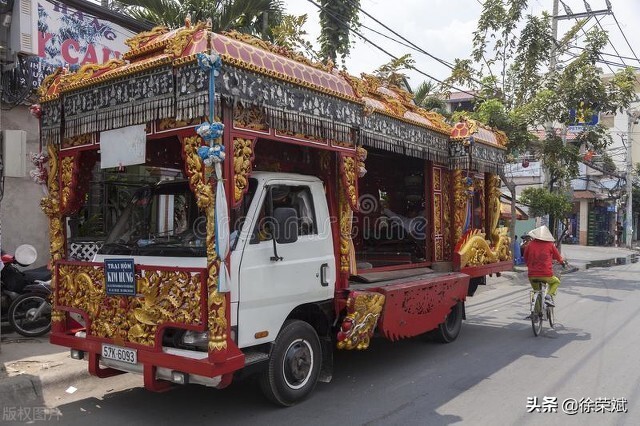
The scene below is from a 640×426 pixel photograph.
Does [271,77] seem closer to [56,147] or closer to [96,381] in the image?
[56,147]

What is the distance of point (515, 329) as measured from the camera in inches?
343

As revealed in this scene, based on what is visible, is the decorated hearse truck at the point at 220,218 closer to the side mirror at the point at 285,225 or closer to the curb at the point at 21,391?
the side mirror at the point at 285,225

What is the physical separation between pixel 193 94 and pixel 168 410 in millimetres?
2783

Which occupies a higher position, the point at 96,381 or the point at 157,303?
the point at 157,303

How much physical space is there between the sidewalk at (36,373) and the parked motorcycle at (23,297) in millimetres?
193

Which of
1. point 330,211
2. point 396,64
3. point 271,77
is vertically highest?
point 396,64

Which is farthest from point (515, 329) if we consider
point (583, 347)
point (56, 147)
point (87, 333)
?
point (56, 147)

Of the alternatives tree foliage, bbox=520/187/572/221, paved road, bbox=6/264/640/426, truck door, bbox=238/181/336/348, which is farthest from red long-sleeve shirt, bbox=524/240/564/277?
tree foliage, bbox=520/187/572/221

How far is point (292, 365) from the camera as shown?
4.69m

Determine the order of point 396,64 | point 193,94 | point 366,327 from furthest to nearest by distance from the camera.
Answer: point 396,64 → point 366,327 → point 193,94

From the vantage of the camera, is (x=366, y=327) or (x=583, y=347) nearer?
(x=366, y=327)

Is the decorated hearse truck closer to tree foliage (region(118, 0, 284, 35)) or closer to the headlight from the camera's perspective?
the headlight
